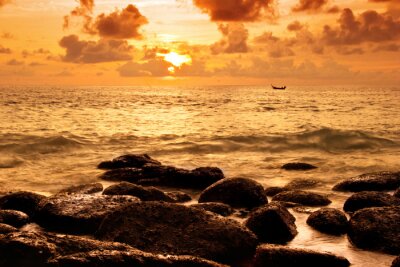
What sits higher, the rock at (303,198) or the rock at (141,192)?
the rock at (141,192)

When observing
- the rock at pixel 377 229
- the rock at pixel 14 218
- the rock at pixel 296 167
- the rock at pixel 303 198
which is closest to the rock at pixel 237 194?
the rock at pixel 303 198

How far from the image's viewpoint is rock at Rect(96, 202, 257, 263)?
19.9 ft

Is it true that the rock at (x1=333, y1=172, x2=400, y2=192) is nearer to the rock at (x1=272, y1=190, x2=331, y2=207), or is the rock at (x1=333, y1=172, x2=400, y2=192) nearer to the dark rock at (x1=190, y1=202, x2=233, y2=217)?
the rock at (x1=272, y1=190, x2=331, y2=207)

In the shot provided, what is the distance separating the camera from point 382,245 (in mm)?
6695

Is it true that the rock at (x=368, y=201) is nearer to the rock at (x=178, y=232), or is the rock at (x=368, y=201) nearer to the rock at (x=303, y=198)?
the rock at (x=303, y=198)

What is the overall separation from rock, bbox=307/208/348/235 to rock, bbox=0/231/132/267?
364 cm

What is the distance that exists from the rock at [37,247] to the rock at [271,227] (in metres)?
2.60

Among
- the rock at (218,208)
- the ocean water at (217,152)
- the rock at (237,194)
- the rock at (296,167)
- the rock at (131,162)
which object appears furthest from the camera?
the rock at (296,167)

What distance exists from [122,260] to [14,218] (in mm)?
4015

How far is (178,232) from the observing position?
630 cm

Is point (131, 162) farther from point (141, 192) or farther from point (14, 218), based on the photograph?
point (14, 218)

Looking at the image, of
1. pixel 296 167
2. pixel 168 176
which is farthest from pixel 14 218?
pixel 296 167

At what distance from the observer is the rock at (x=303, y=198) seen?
944cm

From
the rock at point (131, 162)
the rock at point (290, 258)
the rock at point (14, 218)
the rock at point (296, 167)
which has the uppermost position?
the rock at point (290, 258)
